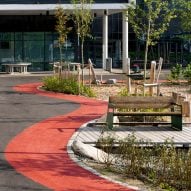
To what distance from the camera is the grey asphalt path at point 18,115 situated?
8.26m

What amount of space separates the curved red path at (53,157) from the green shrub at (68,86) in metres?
5.70

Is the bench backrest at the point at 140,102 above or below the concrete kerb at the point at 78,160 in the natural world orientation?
above

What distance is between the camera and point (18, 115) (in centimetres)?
1582

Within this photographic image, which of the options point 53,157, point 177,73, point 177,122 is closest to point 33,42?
point 177,73

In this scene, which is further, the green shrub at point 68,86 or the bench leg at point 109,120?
the green shrub at point 68,86

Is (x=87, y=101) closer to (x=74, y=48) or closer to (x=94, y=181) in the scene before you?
(x=94, y=181)

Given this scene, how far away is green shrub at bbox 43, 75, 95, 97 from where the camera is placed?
71.2ft

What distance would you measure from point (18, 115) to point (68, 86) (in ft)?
21.7

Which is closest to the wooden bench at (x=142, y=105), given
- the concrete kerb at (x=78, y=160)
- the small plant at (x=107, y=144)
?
the concrete kerb at (x=78, y=160)

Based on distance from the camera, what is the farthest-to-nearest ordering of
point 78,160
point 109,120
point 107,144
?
1. point 109,120
2. point 107,144
3. point 78,160

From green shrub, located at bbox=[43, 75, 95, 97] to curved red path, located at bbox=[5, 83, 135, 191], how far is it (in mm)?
5697

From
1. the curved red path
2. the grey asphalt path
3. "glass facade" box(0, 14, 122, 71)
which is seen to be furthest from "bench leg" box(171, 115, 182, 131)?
"glass facade" box(0, 14, 122, 71)

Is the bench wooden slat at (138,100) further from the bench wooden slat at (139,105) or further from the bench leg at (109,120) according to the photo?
the bench leg at (109,120)

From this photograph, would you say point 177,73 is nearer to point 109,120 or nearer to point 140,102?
point 140,102
